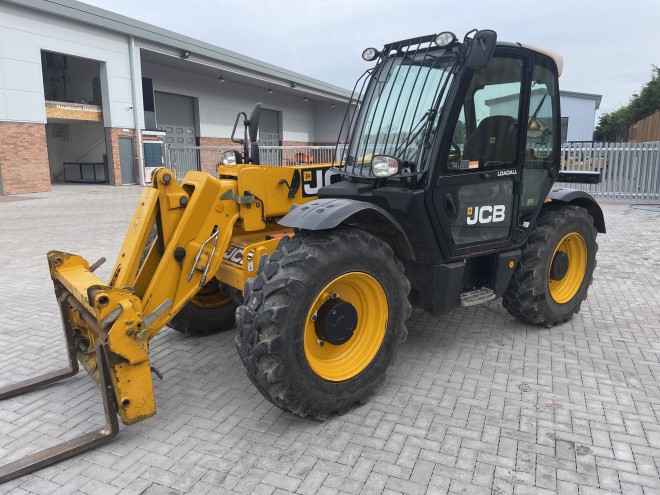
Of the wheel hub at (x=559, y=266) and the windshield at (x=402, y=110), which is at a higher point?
the windshield at (x=402, y=110)

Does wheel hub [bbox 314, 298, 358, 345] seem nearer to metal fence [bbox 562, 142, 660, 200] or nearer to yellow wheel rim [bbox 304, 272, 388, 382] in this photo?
yellow wheel rim [bbox 304, 272, 388, 382]

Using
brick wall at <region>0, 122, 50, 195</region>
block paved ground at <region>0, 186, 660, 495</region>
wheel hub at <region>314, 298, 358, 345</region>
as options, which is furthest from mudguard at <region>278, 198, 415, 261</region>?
brick wall at <region>0, 122, 50, 195</region>

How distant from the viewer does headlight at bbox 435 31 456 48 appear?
3.37 meters

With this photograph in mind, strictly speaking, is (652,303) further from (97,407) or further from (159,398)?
(97,407)

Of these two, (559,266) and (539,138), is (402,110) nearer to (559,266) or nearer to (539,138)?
(539,138)

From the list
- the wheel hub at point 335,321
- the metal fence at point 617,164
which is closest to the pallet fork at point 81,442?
the wheel hub at point 335,321

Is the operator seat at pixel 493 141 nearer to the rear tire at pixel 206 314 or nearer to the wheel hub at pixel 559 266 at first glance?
the wheel hub at pixel 559 266

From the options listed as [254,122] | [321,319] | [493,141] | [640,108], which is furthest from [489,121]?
[640,108]

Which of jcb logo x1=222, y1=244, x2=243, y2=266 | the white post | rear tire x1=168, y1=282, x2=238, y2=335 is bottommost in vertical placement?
rear tire x1=168, y1=282, x2=238, y2=335

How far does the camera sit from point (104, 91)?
19125mm

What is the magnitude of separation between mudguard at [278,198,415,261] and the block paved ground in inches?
41.5

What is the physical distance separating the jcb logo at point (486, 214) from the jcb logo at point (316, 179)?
4.05 feet

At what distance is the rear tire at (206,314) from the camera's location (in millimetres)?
4500

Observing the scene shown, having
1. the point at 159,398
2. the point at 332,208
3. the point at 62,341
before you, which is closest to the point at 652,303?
the point at 332,208
